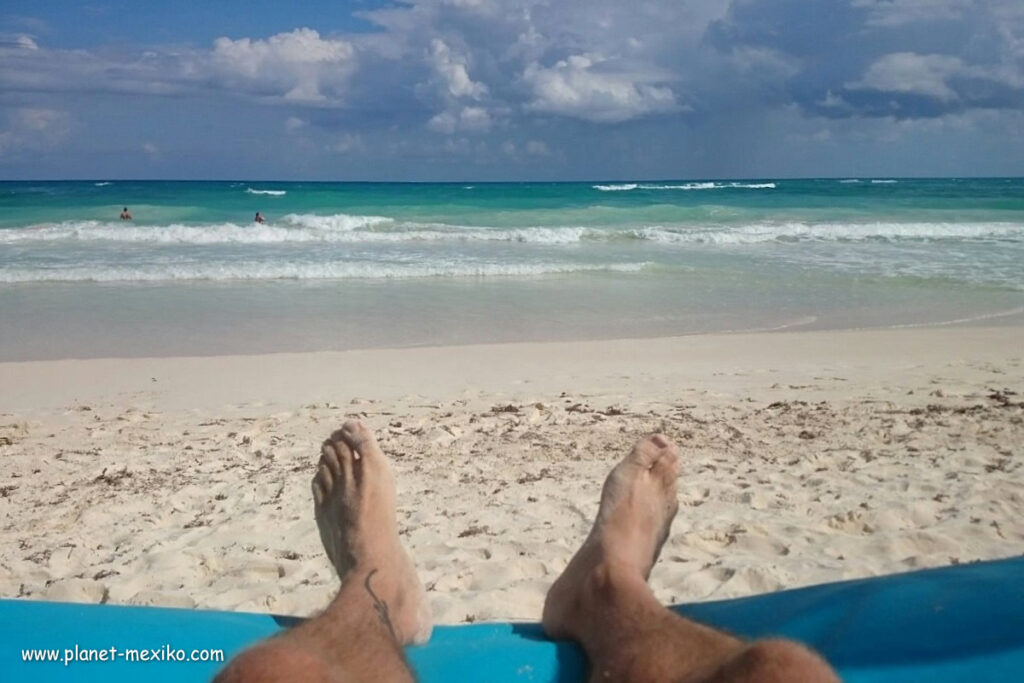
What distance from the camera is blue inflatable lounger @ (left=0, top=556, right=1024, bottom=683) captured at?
2.04 m

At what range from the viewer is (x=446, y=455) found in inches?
184

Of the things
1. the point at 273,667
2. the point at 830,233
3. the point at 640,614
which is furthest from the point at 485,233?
the point at 273,667

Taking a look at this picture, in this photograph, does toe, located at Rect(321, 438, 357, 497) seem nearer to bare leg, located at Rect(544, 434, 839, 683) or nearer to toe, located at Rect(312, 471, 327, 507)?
toe, located at Rect(312, 471, 327, 507)

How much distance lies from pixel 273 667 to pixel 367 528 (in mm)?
1159

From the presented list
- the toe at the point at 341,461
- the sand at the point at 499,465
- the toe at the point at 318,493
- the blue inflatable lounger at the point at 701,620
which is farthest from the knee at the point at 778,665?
the toe at the point at 318,493

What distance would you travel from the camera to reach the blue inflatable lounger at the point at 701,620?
204 centimetres

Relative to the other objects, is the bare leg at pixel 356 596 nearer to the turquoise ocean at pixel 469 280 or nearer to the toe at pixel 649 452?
the toe at pixel 649 452

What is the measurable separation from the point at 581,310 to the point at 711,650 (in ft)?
26.8

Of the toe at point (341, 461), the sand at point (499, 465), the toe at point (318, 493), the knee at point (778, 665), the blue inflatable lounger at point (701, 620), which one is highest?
the knee at point (778, 665)

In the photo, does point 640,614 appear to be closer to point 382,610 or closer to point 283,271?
point 382,610

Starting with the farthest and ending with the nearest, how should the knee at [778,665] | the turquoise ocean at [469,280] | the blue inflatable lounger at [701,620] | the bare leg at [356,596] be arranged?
the turquoise ocean at [469,280] < the blue inflatable lounger at [701,620] < the bare leg at [356,596] < the knee at [778,665]

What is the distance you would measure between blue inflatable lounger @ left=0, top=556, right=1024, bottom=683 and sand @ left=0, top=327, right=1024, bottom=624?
680 millimetres

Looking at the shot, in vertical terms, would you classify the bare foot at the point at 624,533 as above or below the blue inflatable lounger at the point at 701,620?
above

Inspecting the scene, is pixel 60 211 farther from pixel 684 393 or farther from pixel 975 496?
pixel 975 496
